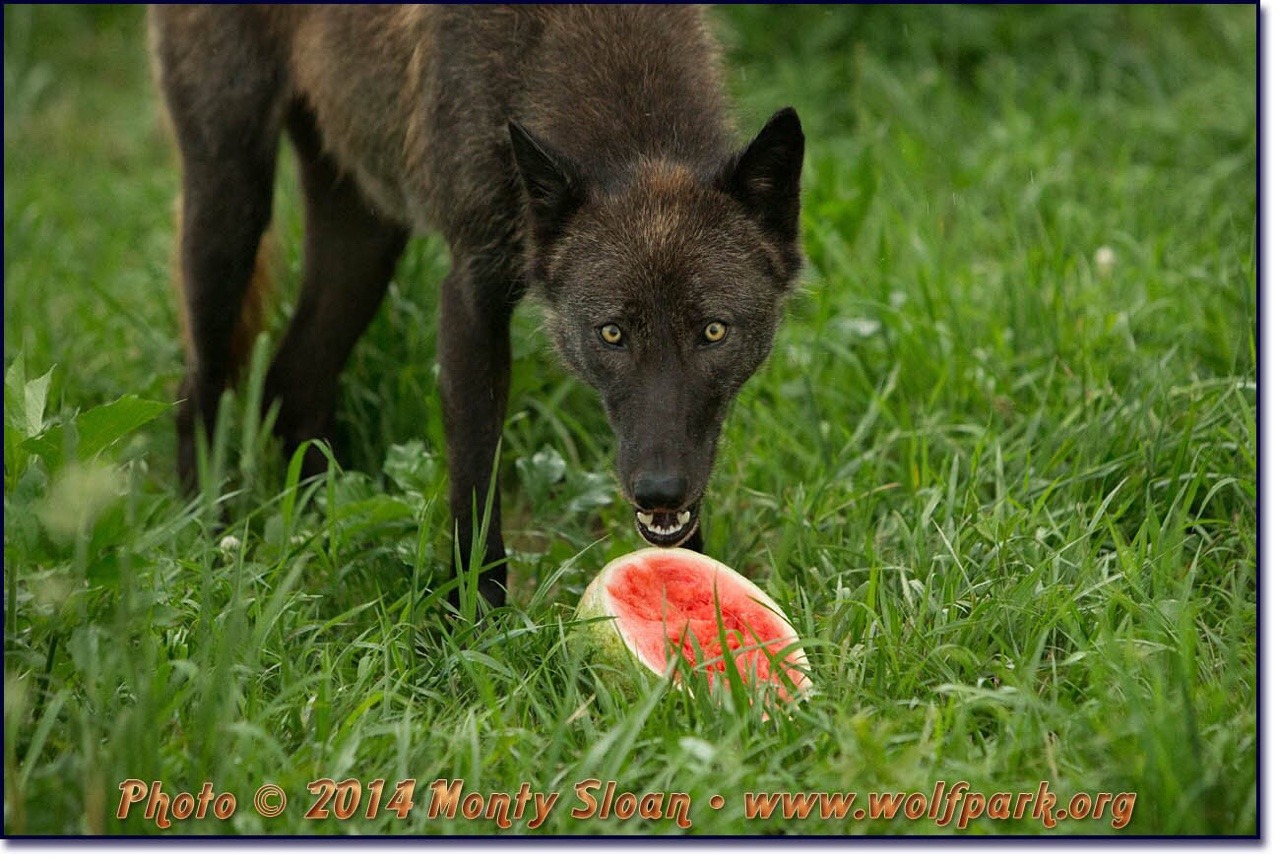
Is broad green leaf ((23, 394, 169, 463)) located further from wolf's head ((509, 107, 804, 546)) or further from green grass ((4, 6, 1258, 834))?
wolf's head ((509, 107, 804, 546))

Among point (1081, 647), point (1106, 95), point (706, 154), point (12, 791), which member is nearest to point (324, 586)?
point (12, 791)

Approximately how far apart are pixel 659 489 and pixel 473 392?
3.16ft

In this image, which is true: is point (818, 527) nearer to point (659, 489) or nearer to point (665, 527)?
point (665, 527)

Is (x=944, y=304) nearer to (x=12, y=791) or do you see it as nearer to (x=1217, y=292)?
(x=1217, y=292)

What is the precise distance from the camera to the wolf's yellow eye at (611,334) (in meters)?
3.78

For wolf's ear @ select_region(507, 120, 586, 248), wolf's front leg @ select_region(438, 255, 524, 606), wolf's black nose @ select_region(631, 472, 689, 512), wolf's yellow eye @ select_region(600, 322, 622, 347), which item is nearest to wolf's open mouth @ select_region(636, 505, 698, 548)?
wolf's black nose @ select_region(631, 472, 689, 512)

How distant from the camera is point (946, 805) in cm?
297

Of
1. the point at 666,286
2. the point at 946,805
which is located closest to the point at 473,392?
the point at 666,286

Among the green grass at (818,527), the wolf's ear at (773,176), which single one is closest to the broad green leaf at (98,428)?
the green grass at (818,527)

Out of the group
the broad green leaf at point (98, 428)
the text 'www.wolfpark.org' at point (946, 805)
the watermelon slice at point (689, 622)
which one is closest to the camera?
the text 'www.wolfpark.org' at point (946, 805)

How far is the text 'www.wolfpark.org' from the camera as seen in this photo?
293 centimetres

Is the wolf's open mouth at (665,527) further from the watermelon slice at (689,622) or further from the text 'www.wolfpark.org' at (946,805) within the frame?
the text 'www.wolfpark.org' at (946,805)

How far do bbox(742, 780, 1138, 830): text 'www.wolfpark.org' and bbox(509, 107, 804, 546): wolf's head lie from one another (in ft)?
2.97

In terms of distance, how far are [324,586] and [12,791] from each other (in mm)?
1314
